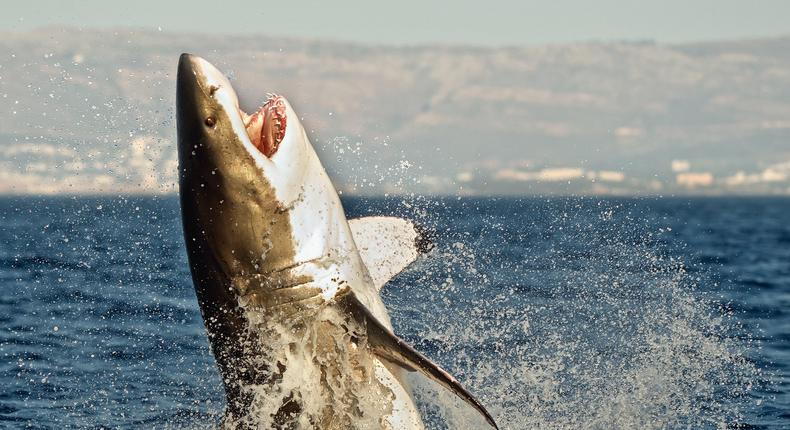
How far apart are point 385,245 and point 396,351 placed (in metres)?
2.36

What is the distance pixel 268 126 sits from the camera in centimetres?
877

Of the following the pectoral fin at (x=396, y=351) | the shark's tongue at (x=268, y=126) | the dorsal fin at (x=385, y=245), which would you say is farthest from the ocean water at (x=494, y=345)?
the shark's tongue at (x=268, y=126)

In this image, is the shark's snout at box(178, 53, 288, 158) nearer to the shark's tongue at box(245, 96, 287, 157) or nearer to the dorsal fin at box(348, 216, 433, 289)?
the shark's tongue at box(245, 96, 287, 157)

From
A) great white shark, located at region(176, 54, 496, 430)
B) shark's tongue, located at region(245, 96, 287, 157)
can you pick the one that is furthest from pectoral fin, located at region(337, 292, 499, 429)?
shark's tongue, located at region(245, 96, 287, 157)

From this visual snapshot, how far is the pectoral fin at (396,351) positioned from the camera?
834 centimetres

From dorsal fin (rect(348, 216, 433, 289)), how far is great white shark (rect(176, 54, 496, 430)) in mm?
1169

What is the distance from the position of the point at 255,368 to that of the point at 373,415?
1.11 m

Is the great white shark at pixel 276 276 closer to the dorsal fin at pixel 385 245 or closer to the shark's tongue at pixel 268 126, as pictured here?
the shark's tongue at pixel 268 126

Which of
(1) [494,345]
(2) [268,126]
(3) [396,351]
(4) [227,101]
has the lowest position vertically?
(1) [494,345]

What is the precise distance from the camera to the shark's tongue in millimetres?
8719

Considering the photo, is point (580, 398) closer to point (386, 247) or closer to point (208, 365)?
point (386, 247)

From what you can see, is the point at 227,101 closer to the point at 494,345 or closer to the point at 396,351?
the point at 396,351

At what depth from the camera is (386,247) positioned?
1091 cm

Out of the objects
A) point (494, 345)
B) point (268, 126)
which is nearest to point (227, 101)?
point (268, 126)
